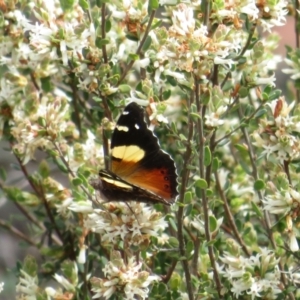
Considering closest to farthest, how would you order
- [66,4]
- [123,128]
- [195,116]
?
[195,116], [123,128], [66,4]

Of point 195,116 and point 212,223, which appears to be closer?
point 195,116

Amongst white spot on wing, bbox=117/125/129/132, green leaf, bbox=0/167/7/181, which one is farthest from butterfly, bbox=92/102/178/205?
green leaf, bbox=0/167/7/181

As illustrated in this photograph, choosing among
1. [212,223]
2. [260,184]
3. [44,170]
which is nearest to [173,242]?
[212,223]

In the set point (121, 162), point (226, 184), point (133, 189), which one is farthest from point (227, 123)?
point (133, 189)

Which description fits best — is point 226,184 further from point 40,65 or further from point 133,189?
point 40,65

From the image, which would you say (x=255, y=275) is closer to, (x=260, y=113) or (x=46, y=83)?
(x=260, y=113)

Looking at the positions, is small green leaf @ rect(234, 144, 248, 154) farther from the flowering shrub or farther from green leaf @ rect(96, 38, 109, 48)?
green leaf @ rect(96, 38, 109, 48)
